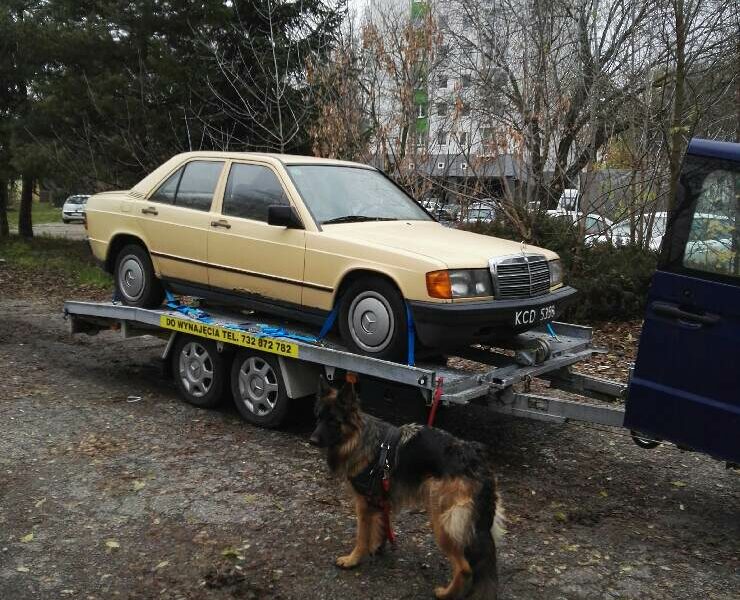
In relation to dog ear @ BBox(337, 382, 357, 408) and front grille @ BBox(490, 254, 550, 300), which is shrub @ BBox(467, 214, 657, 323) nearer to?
front grille @ BBox(490, 254, 550, 300)

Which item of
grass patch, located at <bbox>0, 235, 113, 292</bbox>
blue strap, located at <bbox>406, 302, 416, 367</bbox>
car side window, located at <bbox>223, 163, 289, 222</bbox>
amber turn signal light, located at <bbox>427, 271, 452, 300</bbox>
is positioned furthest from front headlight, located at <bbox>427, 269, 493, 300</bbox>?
grass patch, located at <bbox>0, 235, 113, 292</bbox>

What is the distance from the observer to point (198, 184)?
6.95 m

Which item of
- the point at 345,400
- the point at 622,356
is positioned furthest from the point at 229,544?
the point at 622,356

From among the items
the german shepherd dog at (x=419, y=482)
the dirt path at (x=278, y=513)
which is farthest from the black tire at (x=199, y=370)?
the german shepherd dog at (x=419, y=482)

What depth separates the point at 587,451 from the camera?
6.07m

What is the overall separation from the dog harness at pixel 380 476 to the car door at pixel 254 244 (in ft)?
7.36

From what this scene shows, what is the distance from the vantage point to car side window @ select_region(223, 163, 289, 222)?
20.9 feet

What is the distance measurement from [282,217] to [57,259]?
14.8m

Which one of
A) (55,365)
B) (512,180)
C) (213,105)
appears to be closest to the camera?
(55,365)

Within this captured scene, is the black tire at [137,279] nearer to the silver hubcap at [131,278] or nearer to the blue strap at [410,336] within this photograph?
the silver hubcap at [131,278]

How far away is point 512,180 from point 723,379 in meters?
8.67

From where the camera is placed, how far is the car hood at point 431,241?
17.6ft

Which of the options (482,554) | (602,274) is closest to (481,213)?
(602,274)

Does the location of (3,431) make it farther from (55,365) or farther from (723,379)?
(723,379)
